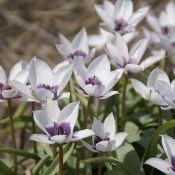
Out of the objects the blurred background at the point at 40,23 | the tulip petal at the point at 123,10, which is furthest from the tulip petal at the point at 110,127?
the blurred background at the point at 40,23

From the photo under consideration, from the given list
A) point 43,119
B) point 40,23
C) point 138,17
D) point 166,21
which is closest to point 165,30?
point 166,21

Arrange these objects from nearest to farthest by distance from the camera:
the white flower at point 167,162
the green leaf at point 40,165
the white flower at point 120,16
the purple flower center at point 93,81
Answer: the white flower at point 167,162 → the purple flower center at point 93,81 → the green leaf at point 40,165 → the white flower at point 120,16

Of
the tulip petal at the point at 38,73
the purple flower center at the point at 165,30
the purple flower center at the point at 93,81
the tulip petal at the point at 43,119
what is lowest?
the tulip petal at the point at 43,119

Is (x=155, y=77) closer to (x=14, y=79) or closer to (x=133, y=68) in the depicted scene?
(x=133, y=68)

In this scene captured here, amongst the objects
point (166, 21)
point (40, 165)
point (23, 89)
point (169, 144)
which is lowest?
point (40, 165)

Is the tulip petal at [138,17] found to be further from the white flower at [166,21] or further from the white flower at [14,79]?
the white flower at [14,79]

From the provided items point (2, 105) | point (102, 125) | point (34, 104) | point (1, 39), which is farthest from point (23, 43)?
point (102, 125)

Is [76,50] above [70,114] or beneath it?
above
